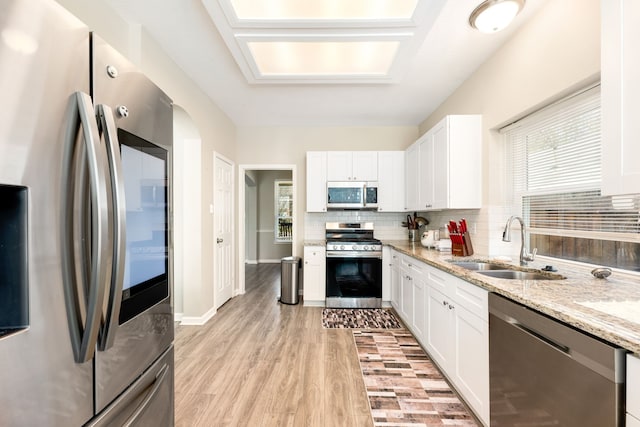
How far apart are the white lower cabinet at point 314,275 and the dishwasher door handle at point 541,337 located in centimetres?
276

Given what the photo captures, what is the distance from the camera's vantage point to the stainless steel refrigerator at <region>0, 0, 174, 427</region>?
0.54 m

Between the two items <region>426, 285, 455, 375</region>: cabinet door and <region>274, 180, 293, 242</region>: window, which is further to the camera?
<region>274, 180, 293, 242</region>: window

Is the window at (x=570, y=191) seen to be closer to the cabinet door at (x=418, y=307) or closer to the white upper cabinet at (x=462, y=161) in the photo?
the white upper cabinet at (x=462, y=161)

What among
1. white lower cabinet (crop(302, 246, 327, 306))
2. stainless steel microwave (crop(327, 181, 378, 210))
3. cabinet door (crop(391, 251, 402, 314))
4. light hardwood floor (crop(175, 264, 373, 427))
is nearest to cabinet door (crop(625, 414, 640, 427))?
light hardwood floor (crop(175, 264, 373, 427))

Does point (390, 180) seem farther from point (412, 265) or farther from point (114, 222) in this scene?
point (114, 222)

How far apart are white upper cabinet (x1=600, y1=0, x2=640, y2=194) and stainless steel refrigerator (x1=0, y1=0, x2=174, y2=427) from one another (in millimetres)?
1718

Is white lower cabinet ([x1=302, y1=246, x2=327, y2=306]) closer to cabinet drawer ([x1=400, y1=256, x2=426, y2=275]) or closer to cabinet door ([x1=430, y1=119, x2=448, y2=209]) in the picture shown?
cabinet drawer ([x1=400, y1=256, x2=426, y2=275])

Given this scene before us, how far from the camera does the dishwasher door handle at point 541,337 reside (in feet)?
3.52

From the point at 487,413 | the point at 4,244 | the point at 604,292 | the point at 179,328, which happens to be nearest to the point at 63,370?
the point at 4,244

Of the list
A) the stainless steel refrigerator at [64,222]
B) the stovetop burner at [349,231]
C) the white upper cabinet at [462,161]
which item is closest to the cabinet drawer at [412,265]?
the white upper cabinet at [462,161]

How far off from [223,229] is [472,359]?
3257 mm

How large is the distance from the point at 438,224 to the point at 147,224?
3.60 m

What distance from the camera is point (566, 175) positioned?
6.52ft

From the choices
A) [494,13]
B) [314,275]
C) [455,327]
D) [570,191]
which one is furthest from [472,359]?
[314,275]
